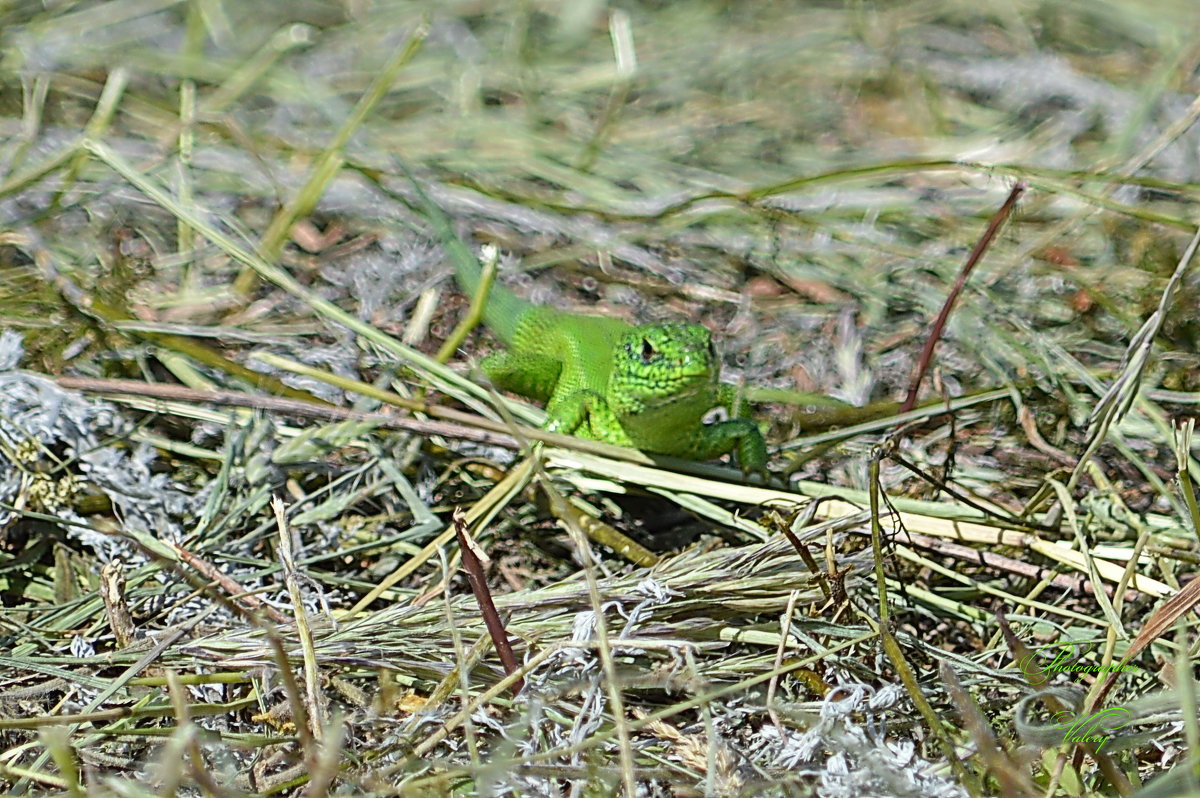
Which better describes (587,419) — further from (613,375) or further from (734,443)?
(734,443)

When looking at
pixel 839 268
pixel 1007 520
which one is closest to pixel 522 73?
pixel 839 268

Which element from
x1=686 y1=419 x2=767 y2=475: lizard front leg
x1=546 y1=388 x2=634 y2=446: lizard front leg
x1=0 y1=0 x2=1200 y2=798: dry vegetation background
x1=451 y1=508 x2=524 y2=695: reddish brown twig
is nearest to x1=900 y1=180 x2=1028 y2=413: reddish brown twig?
x1=0 y1=0 x2=1200 y2=798: dry vegetation background

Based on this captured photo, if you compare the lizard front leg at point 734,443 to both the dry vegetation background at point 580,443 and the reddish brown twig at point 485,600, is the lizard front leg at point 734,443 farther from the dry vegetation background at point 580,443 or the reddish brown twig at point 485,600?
the reddish brown twig at point 485,600

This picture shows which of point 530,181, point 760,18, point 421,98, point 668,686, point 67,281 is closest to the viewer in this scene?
point 668,686

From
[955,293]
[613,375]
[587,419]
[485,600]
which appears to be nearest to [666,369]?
[613,375]

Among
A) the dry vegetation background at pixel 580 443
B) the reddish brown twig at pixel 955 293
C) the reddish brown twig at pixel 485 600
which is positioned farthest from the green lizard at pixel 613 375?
the reddish brown twig at pixel 485 600

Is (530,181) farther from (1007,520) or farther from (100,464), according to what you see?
(1007,520)

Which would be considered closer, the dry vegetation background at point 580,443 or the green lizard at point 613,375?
the dry vegetation background at point 580,443
